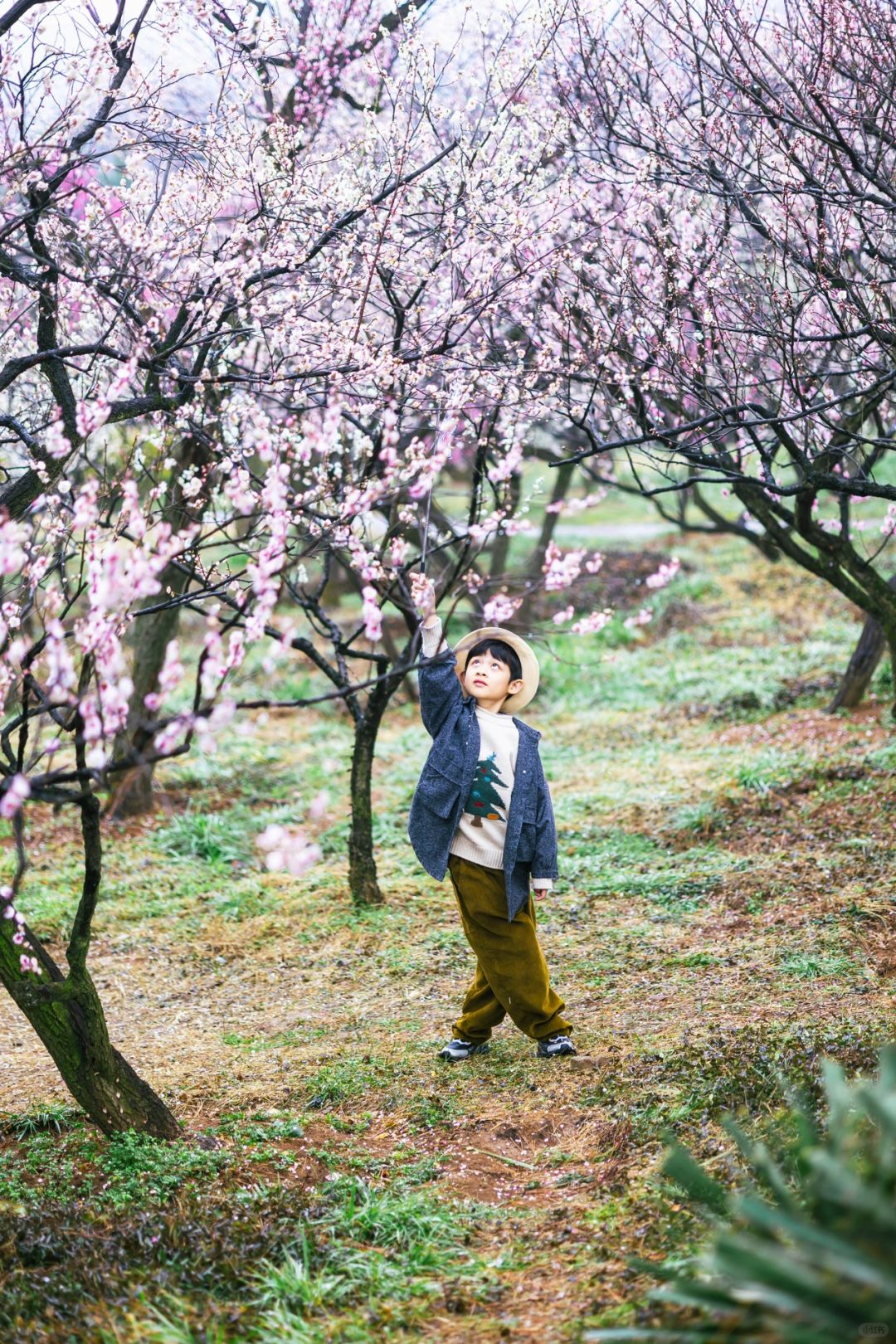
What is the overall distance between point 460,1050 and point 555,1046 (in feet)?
1.43

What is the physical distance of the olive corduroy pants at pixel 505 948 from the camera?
15.0ft

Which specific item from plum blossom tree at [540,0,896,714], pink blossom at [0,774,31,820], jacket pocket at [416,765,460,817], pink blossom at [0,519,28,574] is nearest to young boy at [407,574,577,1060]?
jacket pocket at [416,765,460,817]

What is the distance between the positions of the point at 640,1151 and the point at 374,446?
362 centimetres

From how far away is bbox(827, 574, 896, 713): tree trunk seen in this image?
391 inches

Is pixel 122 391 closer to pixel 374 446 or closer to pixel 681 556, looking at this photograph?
pixel 374 446

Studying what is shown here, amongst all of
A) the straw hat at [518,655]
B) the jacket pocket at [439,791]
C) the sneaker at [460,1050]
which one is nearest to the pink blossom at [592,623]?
the straw hat at [518,655]

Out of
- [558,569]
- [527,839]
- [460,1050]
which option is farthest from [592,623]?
[460,1050]

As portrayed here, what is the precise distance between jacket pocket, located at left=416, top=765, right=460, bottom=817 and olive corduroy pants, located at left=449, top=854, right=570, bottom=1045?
0.76 ft

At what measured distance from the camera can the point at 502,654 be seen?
4766 millimetres

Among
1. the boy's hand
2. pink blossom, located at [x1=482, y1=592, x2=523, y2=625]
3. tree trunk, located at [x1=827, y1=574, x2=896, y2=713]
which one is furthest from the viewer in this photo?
tree trunk, located at [x1=827, y1=574, x2=896, y2=713]

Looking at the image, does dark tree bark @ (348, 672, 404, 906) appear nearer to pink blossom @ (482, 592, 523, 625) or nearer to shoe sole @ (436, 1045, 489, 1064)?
shoe sole @ (436, 1045, 489, 1064)

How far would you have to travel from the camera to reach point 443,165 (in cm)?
634

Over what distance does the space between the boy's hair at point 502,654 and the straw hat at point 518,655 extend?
12 millimetres

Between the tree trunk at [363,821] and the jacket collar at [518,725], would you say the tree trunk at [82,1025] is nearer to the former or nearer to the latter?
the jacket collar at [518,725]
